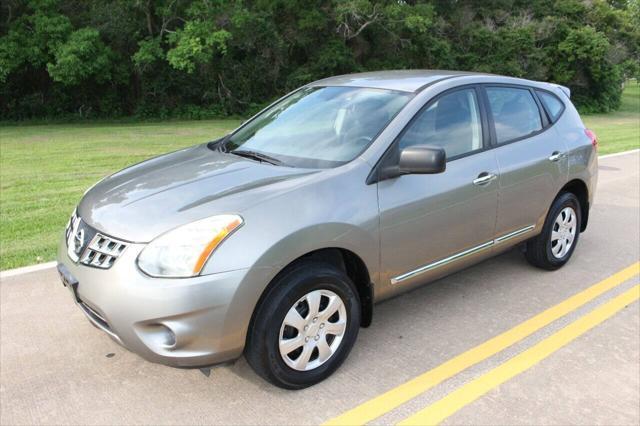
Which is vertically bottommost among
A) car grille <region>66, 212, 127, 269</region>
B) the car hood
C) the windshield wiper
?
car grille <region>66, 212, 127, 269</region>

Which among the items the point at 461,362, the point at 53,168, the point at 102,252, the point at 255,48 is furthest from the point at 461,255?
the point at 255,48

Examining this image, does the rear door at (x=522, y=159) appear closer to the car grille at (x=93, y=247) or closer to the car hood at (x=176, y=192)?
the car hood at (x=176, y=192)

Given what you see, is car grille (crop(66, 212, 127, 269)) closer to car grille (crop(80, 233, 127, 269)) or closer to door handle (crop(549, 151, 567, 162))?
car grille (crop(80, 233, 127, 269))

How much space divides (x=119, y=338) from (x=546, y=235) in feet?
11.9

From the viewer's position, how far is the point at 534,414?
3012 millimetres

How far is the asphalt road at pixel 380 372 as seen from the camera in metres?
3.02

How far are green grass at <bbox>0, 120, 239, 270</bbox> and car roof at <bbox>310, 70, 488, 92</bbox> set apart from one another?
331cm

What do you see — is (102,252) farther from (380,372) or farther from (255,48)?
(255,48)

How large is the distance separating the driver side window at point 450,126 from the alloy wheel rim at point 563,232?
138 cm

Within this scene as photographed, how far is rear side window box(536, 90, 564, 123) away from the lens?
4986 mm

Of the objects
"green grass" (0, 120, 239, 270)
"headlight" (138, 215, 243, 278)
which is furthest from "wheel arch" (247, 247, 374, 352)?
"green grass" (0, 120, 239, 270)

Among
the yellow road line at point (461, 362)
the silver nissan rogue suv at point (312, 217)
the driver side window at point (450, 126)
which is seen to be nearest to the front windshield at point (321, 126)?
the silver nissan rogue suv at point (312, 217)

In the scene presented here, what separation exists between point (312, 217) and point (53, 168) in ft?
28.0

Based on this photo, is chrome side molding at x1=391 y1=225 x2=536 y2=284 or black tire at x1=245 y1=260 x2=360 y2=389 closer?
black tire at x1=245 y1=260 x2=360 y2=389
